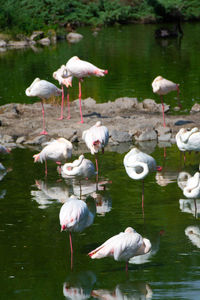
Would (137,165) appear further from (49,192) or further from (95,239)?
(49,192)

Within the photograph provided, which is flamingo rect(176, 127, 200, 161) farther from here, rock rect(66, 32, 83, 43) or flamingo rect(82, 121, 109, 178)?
rock rect(66, 32, 83, 43)

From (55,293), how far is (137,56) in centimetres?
2181

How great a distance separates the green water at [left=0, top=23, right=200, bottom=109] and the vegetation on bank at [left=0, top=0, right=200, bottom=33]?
3050 mm

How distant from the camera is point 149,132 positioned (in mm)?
12508

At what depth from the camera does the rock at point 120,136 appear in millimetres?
12297

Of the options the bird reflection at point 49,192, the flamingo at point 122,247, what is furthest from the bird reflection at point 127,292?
the bird reflection at point 49,192

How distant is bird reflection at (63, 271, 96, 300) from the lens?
594 cm

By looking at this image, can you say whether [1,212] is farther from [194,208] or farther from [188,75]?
[188,75]

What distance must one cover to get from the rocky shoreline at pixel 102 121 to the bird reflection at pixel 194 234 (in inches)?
183

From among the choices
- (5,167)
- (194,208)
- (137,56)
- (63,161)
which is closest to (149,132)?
(63,161)

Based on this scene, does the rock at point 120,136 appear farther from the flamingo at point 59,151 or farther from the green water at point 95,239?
the flamingo at point 59,151

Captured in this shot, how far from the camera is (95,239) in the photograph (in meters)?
7.27

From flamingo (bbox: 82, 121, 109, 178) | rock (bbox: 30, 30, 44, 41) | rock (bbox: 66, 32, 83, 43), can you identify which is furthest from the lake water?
rock (bbox: 66, 32, 83, 43)

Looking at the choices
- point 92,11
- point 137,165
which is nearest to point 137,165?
point 137,165
